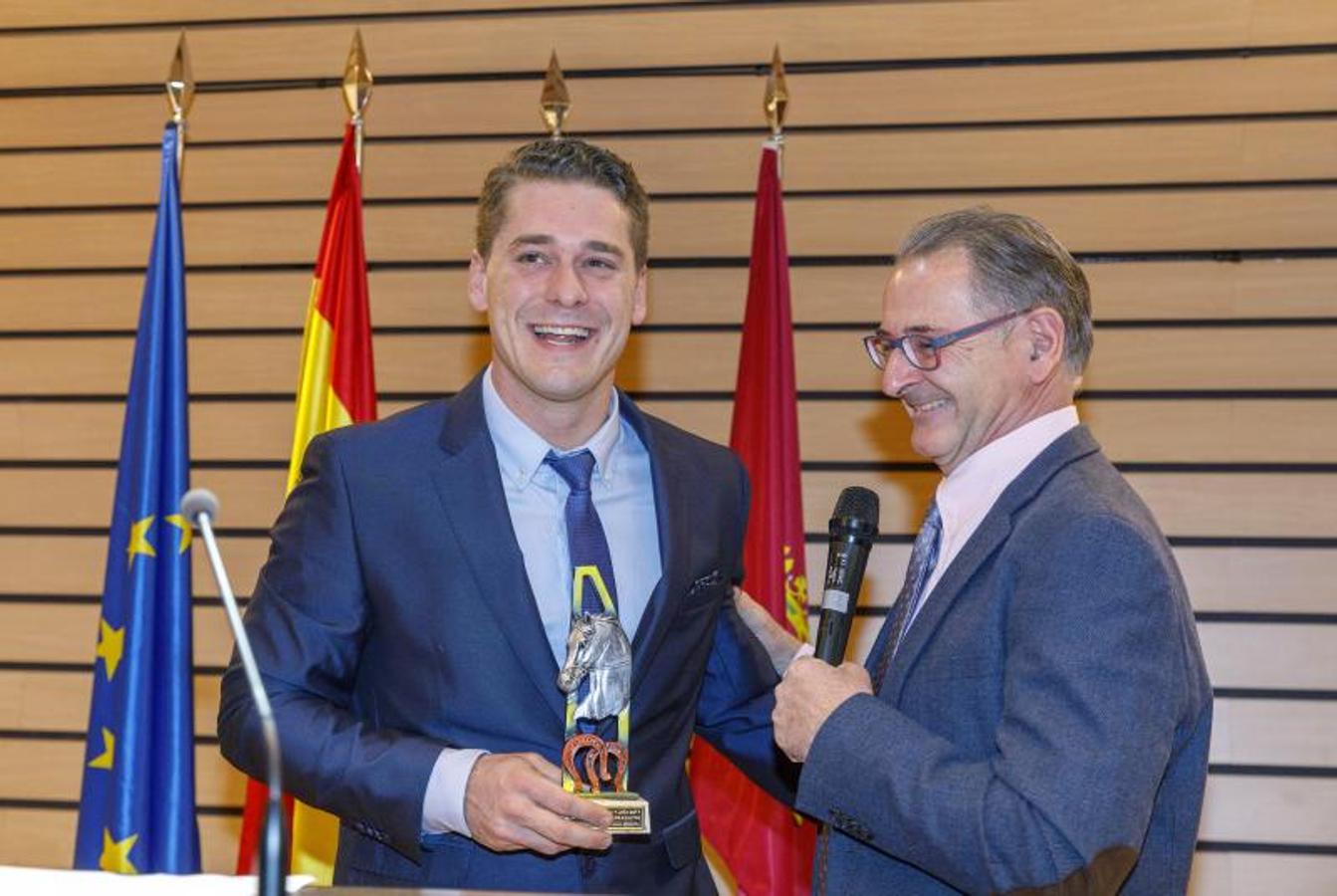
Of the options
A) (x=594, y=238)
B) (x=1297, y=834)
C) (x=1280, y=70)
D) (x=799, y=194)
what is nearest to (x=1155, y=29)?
(x=1280, y=70)

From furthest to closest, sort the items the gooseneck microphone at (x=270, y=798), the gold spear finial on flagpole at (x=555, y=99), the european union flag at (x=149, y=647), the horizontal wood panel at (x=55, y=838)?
the horizontal wood panel at (x=55, y=838)
the gold spear finial on flagpole at (x=555, y=99)
the european union flag at (x=149, y=647)
the gooseneck microphone at (x=270, y=798)

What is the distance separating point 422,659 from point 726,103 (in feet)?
8.92

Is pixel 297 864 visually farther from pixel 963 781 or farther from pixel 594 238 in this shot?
pixel 963 781

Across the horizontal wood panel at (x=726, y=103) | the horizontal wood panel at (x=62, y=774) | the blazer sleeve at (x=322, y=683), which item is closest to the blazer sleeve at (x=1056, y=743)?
the blazer sleeve at (x=322, y=683)

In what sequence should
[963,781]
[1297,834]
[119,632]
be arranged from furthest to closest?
[1297,834]
[119,632]
[963,781]

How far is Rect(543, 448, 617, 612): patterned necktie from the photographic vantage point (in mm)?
2166

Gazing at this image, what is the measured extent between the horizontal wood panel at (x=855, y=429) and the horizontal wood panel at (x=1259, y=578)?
0.25 meters

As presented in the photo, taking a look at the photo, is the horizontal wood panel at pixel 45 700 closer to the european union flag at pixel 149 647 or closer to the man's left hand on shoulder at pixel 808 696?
the european union flag at pixel 149 647

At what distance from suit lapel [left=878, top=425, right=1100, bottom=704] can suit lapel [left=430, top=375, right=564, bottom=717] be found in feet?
1.55

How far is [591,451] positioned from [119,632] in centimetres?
187

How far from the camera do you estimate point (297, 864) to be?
3.76 meters

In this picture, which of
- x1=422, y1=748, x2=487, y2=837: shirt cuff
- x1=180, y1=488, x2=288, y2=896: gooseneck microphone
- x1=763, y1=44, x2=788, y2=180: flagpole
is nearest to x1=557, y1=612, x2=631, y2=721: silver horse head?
x1=422, y1=748, x2=487, y2=837: shirt cuff

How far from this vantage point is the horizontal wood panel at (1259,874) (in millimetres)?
4117

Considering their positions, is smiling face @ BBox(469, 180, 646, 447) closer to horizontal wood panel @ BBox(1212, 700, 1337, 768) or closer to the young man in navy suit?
the young man in navy suit
